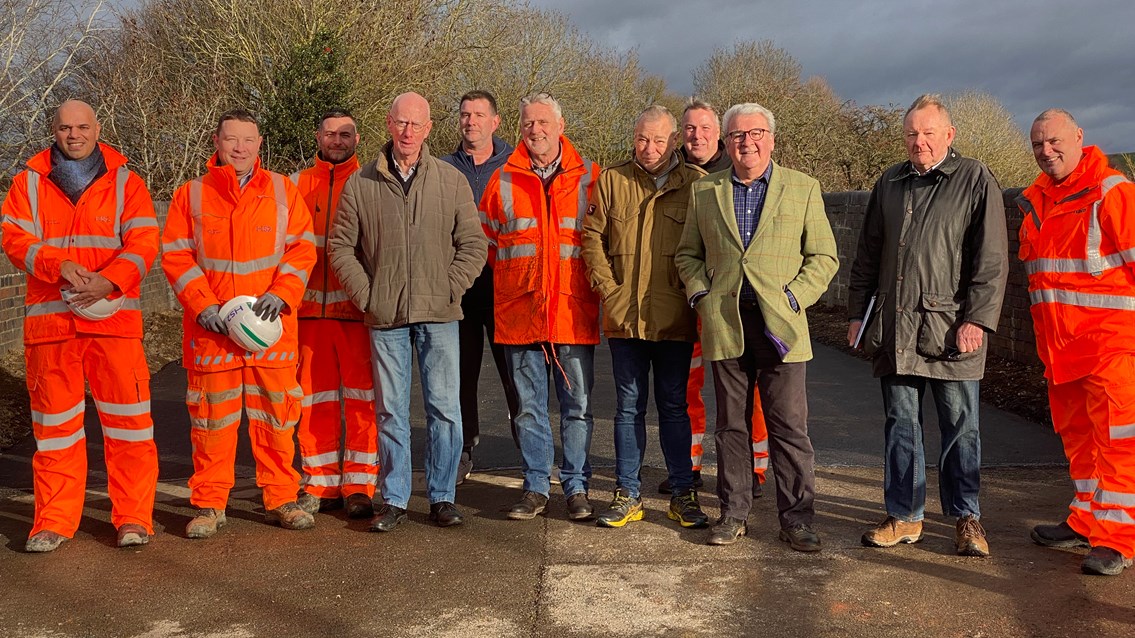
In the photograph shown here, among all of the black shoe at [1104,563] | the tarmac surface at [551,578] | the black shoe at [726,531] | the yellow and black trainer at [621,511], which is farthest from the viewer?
the yellow and black trainer at [621,511]

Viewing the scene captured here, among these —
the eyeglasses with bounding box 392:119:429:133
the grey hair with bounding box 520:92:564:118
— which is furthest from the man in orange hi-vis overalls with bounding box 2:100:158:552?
the grey hair with bounding box 520:92:564:118

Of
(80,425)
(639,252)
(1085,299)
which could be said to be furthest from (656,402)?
(80,425)

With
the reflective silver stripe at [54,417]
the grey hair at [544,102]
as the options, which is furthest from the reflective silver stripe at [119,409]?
the grey hair at [544,102]

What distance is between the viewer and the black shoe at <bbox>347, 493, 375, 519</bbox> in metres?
5.90

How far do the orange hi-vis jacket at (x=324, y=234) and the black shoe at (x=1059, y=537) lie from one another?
12.4 ft

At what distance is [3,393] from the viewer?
9070 millimetres

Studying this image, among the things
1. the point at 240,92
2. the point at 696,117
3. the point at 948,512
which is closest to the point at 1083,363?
the point at 948,512

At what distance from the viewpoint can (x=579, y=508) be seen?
226 inches

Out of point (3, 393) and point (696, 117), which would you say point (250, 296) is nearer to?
point (696, 117)

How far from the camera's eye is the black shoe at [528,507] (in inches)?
227

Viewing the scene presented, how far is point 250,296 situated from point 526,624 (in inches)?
94.0

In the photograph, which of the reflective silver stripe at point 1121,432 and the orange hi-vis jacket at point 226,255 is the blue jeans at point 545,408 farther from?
the reflective silver stripe at point 1121,432

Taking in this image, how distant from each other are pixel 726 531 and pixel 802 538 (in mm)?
379

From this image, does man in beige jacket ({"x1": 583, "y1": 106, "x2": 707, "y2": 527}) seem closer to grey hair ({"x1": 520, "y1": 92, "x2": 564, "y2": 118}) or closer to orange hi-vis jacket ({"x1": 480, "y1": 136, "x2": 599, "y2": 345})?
orange hi-vis jacket ({"x1": 480, "y1": 136, "x2": 599, "y2": 345})
